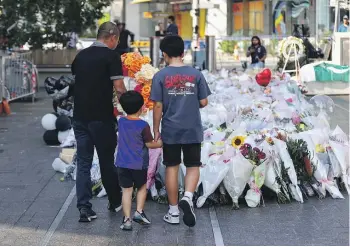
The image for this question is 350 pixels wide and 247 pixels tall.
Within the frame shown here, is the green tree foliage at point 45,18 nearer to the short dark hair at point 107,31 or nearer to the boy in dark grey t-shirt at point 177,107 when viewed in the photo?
the short dark hair at point 107,31

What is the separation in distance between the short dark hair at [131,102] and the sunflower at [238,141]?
166 cm

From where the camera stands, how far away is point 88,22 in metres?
23.9

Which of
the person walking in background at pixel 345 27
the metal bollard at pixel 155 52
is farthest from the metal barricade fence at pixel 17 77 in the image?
the person walking in background at pixel 345 27

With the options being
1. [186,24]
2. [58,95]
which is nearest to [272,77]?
[58,95]

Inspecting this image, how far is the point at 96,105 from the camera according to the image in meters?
7.42

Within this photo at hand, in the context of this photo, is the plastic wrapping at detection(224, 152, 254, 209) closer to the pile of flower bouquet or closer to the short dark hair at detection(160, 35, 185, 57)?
the pile of flower bouquet

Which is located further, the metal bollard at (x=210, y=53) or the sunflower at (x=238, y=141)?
the metal bollard at (x=210, y=53)

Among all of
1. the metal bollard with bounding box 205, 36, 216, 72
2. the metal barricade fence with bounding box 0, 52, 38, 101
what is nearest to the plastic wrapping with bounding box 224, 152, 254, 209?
the metal barricade fence with bounding box 0, 52, 38, 101

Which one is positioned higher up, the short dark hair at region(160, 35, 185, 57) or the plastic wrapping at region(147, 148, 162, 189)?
the short dark hair at region(160, 35, 185, 57)

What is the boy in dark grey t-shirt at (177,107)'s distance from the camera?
7.20 metres

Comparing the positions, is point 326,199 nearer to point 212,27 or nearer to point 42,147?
point 42,147

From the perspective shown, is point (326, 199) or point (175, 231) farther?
point (326, 199)

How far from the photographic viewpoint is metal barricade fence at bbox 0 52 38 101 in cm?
1777

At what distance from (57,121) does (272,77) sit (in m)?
4.03
